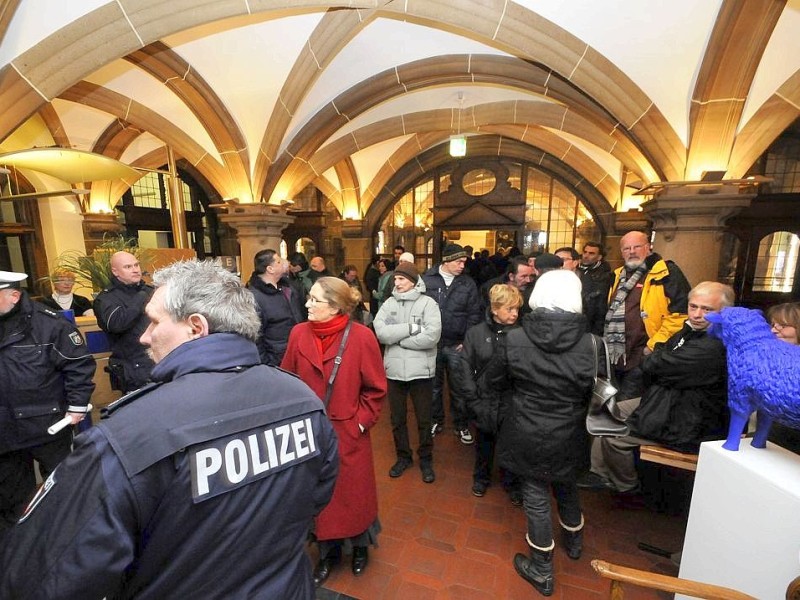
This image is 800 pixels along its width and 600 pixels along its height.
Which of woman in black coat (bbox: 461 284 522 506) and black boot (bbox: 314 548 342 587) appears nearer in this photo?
black boot (bbox: 314 548 342 587)

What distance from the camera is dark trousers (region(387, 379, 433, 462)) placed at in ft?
9.98

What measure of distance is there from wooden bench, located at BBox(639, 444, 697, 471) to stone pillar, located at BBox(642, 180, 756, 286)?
3936 mm

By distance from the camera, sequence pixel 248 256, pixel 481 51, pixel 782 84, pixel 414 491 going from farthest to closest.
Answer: pixel 248 256
pixel 481 51
pixel 782 84
pixel 414 491

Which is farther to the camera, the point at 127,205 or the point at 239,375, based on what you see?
the point at 127,205

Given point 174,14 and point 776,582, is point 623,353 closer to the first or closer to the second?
point 776,582

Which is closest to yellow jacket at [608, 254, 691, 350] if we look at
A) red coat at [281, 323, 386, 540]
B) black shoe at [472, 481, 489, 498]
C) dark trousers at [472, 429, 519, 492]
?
dark trousers at [472, 429, 519, 492]

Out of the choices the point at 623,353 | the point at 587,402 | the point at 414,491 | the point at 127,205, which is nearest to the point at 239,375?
the point at 587,402

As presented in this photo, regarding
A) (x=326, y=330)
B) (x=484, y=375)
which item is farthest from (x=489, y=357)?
(x=326, y=330)

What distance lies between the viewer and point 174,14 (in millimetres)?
3674

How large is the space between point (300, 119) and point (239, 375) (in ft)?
20.5

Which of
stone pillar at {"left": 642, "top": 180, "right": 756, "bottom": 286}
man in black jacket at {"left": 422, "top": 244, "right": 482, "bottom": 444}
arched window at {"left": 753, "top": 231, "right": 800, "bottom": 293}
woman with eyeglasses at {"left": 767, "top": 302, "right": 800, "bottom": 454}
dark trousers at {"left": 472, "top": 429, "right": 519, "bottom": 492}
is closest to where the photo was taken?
woman with eyeglasses at {"left": 767, "top": 302, "right": 800, "bottom": 454}

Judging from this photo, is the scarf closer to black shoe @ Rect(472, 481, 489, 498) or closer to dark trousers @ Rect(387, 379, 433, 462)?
black shoe @ Rect(472, 481, 489, 498)

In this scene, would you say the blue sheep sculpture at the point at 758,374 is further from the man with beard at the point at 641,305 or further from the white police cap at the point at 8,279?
the white police cap at the point at 8,279

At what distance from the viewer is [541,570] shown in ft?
6.81
